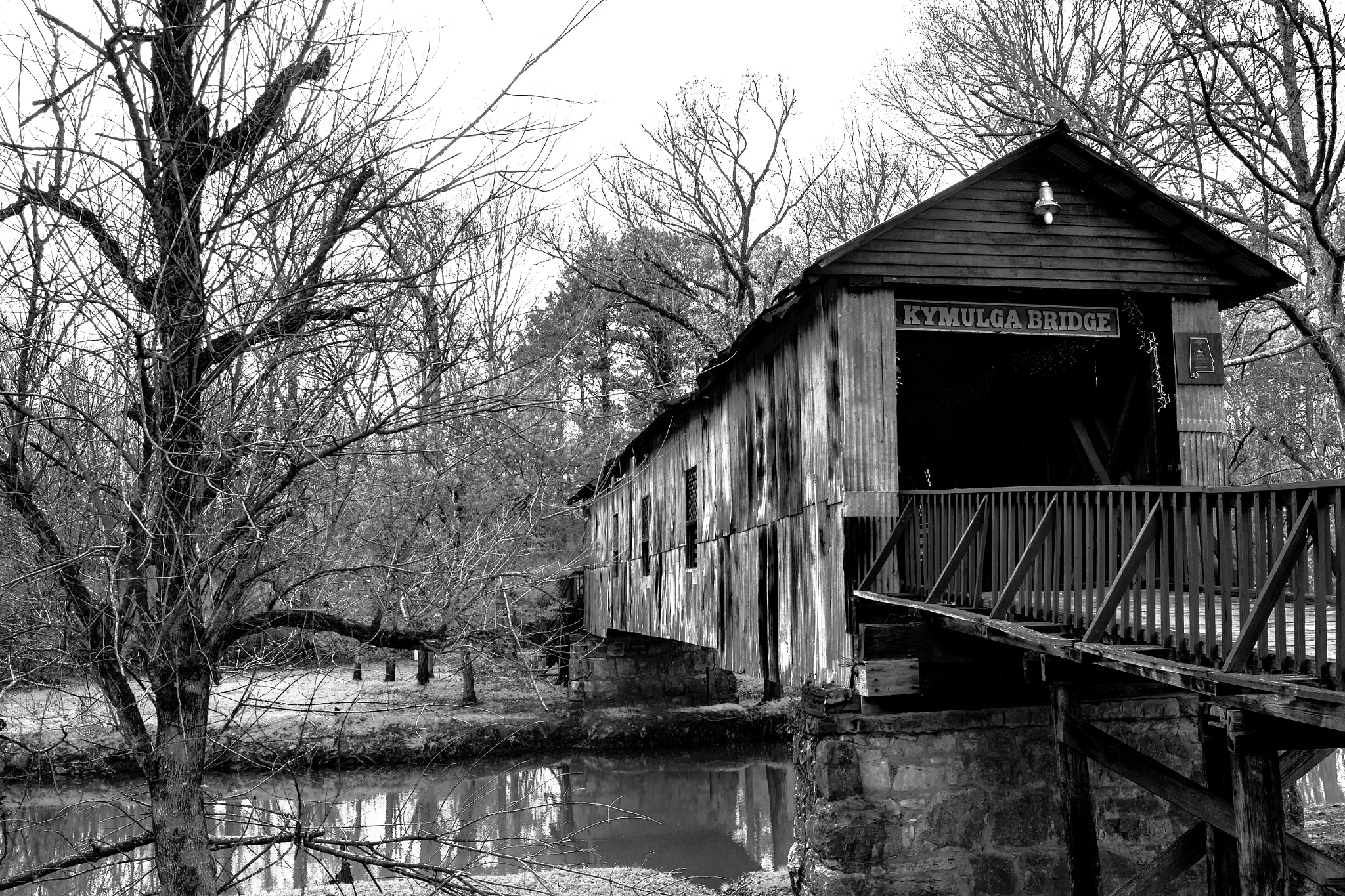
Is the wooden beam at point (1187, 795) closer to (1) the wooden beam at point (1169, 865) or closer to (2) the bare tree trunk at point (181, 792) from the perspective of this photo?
(1) the wooden beam at point (1169, 865)

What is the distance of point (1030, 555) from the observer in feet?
21.6

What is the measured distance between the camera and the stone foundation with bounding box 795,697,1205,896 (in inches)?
344

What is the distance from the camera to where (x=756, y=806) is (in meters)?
18.1

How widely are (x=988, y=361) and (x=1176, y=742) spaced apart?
4965 mm

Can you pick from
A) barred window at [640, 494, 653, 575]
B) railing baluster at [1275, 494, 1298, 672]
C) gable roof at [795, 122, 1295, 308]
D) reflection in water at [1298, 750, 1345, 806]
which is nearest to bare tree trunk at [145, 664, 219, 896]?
railing baluster at [1275, 494, 1298, 672]

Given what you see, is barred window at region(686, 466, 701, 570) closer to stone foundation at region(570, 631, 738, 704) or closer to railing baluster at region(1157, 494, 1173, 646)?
railing baluster at region(1157, 494, 1173, 646)

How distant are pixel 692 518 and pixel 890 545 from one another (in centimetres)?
688

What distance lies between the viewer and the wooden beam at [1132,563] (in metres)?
5.41

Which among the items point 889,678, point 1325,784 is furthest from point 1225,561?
point 1325,784

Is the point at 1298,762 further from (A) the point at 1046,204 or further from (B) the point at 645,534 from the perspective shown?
(B) the point at 645,534

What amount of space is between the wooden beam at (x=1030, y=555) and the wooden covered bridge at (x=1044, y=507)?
0.08 feet

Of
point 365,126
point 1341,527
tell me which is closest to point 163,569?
point 365,126

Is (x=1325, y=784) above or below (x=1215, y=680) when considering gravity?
below

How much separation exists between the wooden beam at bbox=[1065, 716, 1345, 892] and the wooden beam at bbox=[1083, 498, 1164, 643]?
1.41 metres
